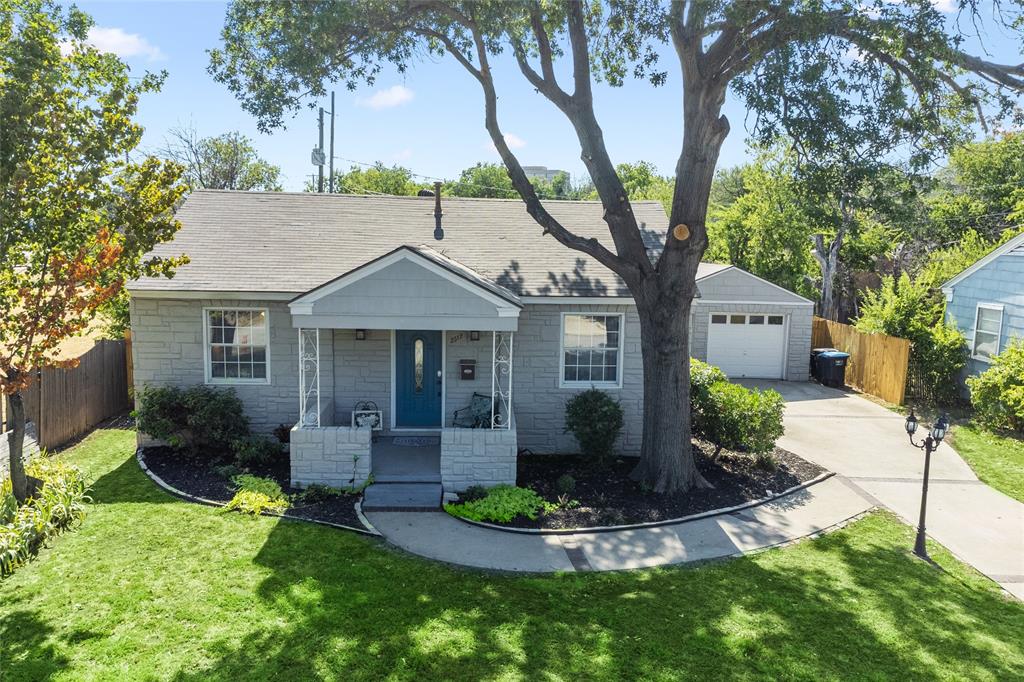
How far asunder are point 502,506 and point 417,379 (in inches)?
146

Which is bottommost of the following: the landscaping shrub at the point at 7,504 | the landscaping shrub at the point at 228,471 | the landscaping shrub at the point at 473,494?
the landscaping shrub at the point at 473,494

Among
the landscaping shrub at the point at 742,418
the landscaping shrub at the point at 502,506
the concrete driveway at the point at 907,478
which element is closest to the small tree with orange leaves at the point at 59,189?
the landscaping shrub at the point at 502,506

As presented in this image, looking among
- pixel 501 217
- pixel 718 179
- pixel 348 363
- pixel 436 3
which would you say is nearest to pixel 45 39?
pixel 436 3

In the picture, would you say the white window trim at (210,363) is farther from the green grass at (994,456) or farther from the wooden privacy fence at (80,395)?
the green grass at (994,456)

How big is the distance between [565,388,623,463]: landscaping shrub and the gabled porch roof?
246 cm

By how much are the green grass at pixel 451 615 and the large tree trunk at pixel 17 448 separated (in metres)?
0.98

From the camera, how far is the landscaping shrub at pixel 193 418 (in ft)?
38.6

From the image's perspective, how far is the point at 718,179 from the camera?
201 feet

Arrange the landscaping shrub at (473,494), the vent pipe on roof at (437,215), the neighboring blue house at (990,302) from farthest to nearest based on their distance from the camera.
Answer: the neighboring blue house at (990,302) → the vent pipe on roof at (437,215) → the landscaping shrub at (473,494)

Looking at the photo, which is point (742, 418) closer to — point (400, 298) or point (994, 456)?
point (994, 456)

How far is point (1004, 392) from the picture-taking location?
1457 centimetres

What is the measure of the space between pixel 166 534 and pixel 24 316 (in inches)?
125

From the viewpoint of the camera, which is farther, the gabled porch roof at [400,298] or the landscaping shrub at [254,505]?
the gabled porch roof at [400,298]

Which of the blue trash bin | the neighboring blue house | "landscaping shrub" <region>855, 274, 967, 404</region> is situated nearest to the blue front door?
the blue trash bin
